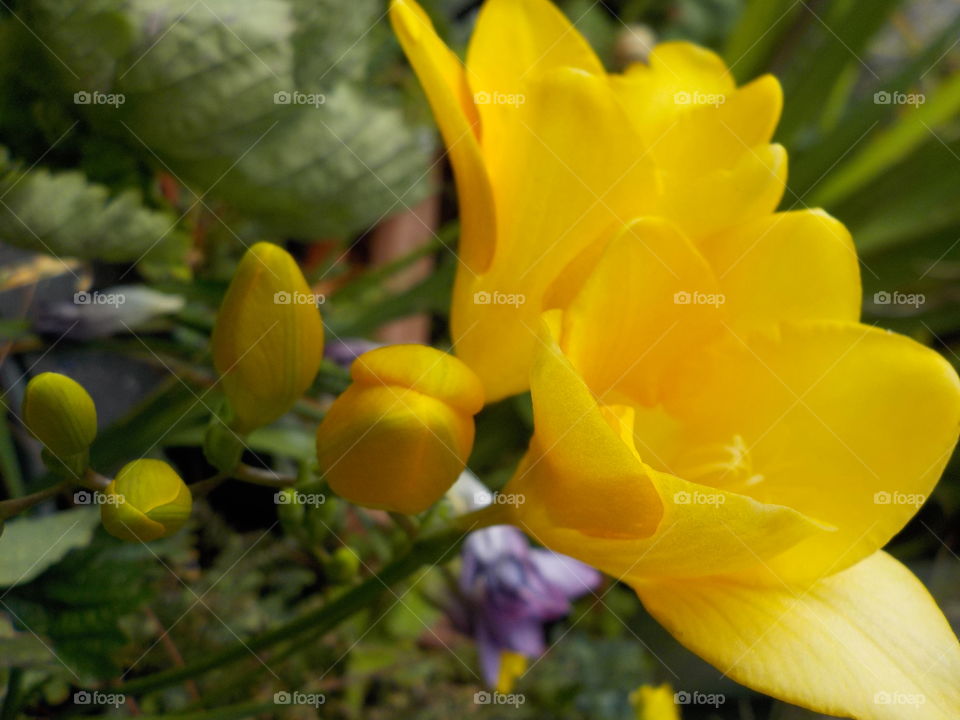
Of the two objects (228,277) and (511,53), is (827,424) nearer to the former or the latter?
(511,53)

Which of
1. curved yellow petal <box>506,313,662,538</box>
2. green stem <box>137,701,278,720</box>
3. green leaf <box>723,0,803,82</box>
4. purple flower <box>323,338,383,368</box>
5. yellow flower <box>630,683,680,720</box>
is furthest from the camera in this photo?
green leaf <box>723,0,803,82</box>

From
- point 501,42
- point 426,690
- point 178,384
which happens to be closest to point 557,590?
point 426,690

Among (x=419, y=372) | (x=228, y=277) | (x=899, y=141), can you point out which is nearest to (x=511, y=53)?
(x=419, y=372)

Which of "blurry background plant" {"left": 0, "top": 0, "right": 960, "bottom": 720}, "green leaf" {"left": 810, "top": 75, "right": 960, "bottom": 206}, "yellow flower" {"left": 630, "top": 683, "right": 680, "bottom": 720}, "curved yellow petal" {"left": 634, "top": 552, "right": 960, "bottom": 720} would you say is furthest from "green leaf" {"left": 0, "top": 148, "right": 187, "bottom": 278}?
"green leaf" {"left": 810, "top": 75, "right": 960, "bottom": 206}

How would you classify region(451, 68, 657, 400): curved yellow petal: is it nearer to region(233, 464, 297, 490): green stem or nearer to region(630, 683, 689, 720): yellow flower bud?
region(233, 464, 297, 490): green stem

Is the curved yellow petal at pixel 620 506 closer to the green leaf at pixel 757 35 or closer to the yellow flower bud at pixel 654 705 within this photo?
the yellow flower bud at pixel 654 705

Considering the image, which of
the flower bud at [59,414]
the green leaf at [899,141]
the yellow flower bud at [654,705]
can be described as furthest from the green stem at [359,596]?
the green leaf at [899,141]
